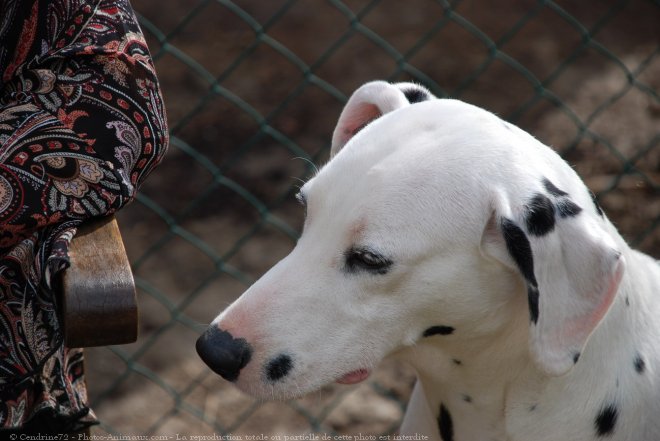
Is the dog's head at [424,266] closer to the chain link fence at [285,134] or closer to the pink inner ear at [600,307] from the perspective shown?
the pink inner ear at [600,307]

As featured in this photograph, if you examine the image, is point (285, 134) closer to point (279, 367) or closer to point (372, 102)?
point (372, 102)

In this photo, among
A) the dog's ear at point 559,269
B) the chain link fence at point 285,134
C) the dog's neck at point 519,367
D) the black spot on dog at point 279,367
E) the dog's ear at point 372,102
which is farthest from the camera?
the chain link fence at point 285,134

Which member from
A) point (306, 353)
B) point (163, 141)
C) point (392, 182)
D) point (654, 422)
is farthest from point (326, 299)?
point (654, 422)

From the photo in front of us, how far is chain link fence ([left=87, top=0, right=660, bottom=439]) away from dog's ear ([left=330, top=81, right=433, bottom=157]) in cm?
85

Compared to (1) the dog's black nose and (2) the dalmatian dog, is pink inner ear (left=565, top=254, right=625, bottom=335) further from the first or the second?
(1) the dog's black nose

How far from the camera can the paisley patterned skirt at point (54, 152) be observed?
1.57 meters

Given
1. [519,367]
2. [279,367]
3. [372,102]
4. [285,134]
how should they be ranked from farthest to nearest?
[285,134], [372,102], [519,367], [279,367]

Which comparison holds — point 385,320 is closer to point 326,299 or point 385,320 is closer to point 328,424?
point 326,299

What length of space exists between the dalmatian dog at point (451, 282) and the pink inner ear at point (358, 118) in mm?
205

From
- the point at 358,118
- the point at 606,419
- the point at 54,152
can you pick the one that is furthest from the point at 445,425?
the point at 54,152

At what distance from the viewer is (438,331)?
1.72 meters

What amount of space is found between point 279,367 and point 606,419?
0.65 m

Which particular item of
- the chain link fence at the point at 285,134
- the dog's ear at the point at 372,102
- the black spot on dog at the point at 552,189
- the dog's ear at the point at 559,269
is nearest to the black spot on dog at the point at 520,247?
the dog's ear at the point at 559,269

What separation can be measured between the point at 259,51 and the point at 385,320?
3647 mm
